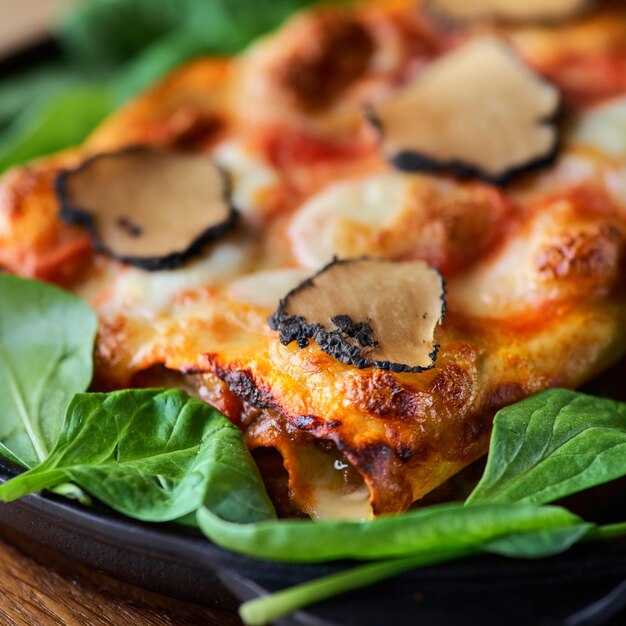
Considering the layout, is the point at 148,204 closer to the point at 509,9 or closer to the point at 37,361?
the point at 37,361

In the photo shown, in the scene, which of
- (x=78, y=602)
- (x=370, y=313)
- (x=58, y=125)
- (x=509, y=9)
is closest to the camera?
(x=370, y=313)

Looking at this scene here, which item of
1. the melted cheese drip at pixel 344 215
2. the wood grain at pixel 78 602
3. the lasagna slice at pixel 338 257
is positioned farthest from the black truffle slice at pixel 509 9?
the wood grain at pixel 78 602

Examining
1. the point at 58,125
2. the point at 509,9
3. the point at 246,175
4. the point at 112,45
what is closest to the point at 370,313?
the point at 246,175

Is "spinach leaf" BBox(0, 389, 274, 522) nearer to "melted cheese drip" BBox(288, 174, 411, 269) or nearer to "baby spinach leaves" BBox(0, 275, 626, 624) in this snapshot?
"baby spinach leaves" BBox(0, 275, 626, 624)

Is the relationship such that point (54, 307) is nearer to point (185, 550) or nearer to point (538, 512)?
point (185, 550)

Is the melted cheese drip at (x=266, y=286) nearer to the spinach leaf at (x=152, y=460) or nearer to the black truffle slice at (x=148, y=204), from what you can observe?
the black truffle slice at (x=148, y=204)

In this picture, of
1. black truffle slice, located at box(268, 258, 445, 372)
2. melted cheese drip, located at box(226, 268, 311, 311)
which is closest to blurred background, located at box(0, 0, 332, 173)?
melted cheese drip, located at box(226, 268, 311, 311)
